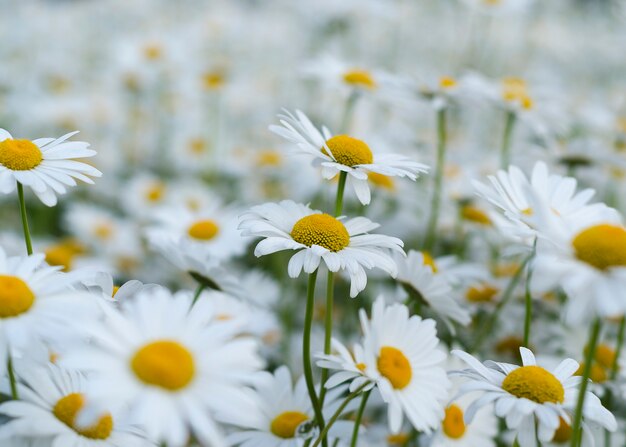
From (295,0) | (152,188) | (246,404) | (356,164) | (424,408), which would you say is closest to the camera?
(246,404)

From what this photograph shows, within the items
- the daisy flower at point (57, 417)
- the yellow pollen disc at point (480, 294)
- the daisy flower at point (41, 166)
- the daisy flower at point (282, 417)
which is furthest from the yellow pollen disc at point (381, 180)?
the daisy flower at point (57, 417)

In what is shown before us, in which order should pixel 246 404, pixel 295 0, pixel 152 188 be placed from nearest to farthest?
1. pixel 246 404
2. pixel 152 188
3. pixel 295 0

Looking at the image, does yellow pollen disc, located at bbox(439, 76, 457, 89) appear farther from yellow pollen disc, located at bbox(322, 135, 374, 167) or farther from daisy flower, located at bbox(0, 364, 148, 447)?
daisy flower, located at bbox(0, 364, 148, 447)

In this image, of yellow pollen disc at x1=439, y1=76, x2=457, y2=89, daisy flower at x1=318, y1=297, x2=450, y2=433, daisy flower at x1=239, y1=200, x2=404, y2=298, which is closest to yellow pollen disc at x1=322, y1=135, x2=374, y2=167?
daisy flower at x1=239, y1=200, x2=404, y2=298

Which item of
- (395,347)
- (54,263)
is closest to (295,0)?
(54,263)

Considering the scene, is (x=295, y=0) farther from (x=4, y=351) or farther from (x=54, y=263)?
(x=4, y=351)

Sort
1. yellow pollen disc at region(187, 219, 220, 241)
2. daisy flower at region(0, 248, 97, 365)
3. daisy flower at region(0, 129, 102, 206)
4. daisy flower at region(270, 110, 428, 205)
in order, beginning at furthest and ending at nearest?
yellow pollen disc at region(187, 219, 220, 241), daisy flower at region(270, 110, 428, 205), daisy flower at region(0, 129, 102, 206), daisy flower at region(0, 248, 97, 365)

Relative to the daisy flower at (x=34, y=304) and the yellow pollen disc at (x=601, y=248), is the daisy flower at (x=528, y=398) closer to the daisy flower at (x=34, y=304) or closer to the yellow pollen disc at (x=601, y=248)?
the yellow pollen disc at (x=601, y=248)
